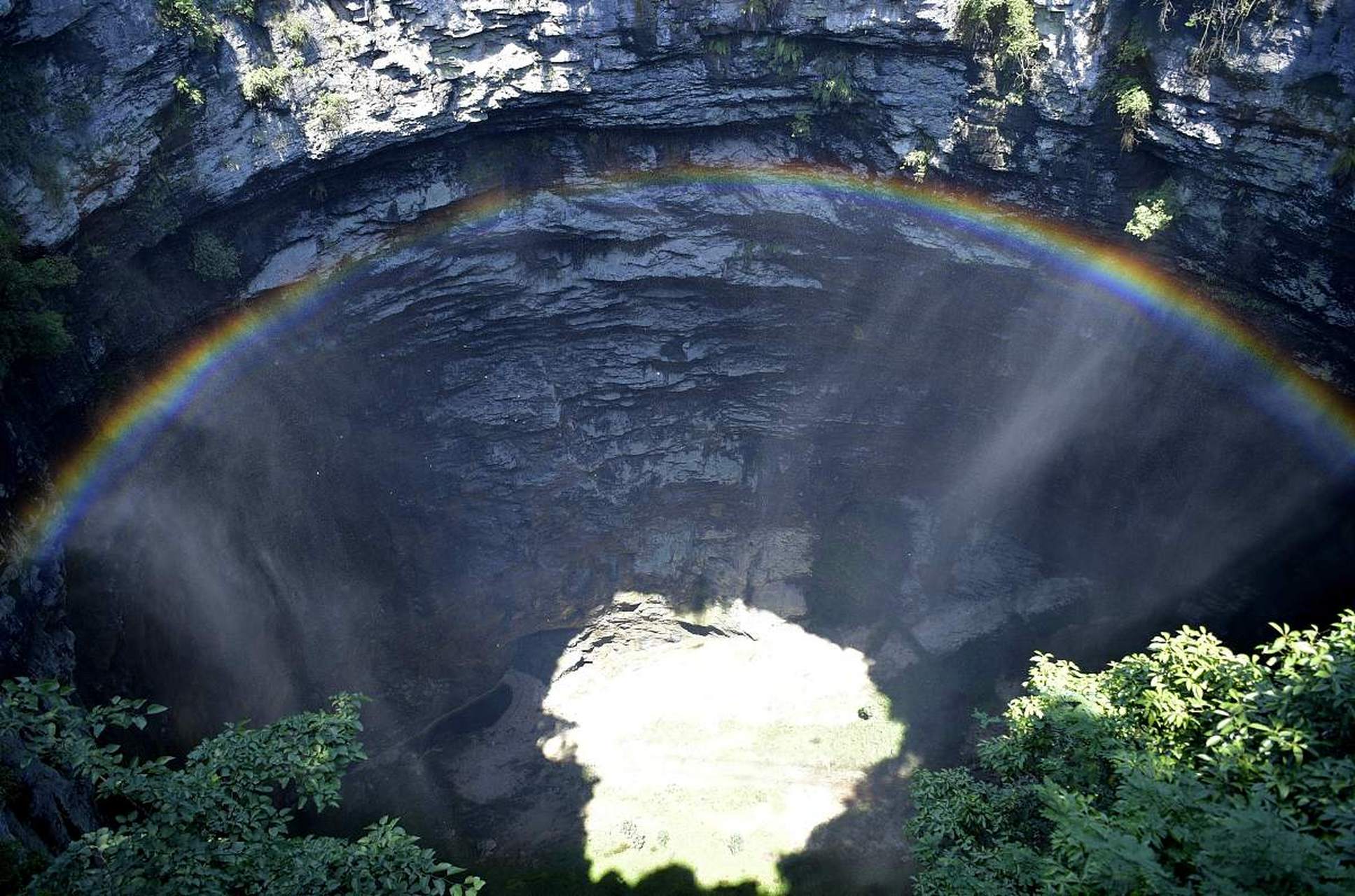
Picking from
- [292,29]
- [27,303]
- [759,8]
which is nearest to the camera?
[27,303]

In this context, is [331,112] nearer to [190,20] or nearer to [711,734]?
[190,20]

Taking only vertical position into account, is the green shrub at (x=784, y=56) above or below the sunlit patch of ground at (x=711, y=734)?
above

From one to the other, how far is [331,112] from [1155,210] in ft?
48.9

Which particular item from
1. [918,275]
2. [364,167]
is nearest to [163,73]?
[364,167]

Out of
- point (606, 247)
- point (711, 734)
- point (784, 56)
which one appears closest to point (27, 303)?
point (606, 247)

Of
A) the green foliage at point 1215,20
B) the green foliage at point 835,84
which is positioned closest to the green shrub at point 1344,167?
the green foliage at point 1215,20

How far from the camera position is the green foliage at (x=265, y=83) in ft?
45.9

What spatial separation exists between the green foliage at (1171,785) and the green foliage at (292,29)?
1562 cm

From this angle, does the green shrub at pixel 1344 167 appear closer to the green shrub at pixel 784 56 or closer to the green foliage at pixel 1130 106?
the green foliage at pixel 1130 106

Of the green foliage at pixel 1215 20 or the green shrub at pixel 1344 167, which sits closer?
the green shrub at pixel 1344 167

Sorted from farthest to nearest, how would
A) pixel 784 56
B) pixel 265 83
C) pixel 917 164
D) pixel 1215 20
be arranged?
pixel 917 164 → pixel 784 56 → pixel 265 83 → pixel 1215 20

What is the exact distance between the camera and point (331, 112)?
580 inches

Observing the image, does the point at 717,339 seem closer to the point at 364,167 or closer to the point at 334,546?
the point at 364,167

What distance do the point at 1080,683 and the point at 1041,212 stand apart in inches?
399
